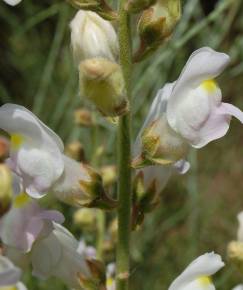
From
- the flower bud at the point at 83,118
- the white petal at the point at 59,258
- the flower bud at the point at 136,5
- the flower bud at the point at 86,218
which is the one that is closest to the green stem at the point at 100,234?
the flower bud at the point at 86,218

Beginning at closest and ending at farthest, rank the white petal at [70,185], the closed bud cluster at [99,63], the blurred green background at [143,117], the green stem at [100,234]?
1. the closed bud cluster at [99,63]
2. the white petal at [70,185]
3. the green stem at [100,234]
4. the blurred green background at [143,117]

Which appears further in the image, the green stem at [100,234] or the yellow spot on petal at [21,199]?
the green stem at [100,234]

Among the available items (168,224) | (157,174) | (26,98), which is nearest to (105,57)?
(157,174)

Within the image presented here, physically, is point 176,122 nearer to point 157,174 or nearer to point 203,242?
point 157,174

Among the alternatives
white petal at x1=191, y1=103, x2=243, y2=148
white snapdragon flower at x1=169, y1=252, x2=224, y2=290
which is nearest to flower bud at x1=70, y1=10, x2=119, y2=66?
white petal at x1=191, y1=103, x2=243, y2=148

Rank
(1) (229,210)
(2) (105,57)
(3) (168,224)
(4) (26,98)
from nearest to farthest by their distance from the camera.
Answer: (2) (105,57)
(3) (168,224)
(1) (229,210)
(4) (26,98)

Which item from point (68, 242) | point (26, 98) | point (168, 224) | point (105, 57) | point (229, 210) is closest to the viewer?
point (105, 57)

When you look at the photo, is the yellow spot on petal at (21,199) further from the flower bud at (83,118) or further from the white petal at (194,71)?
the flower bud at (83,118)

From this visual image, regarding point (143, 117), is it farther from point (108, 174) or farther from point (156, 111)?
point (156, 111)
